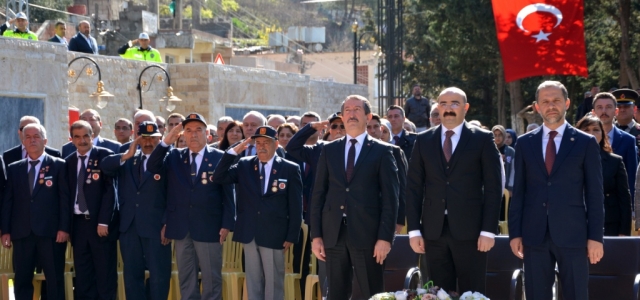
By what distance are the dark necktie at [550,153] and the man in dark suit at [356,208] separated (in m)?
1.12

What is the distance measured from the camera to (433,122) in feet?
38.5

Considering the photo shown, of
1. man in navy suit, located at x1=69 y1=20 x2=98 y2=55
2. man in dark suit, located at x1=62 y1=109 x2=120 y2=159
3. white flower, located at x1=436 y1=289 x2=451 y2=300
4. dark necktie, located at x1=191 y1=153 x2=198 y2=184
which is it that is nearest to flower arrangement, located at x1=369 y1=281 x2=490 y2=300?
white flower, located at x1=436 y1=289 x2=451 y2=300

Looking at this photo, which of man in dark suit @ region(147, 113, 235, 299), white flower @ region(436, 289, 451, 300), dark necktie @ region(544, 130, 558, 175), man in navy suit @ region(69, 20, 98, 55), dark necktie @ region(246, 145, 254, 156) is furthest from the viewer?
man in navy suit @ region(69, 20, 98, 55)

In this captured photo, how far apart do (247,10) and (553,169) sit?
78.1m

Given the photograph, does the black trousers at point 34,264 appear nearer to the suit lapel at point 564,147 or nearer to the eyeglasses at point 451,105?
the eyeglasses at point 451,105

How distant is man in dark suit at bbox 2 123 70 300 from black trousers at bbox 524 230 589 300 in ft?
15.3

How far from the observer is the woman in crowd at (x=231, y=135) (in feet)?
33.3

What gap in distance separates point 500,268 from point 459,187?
34.8 inches

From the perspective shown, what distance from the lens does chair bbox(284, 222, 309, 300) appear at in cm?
892

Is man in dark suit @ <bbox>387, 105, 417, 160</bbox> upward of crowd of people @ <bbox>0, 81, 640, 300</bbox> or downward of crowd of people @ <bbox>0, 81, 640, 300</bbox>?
upward

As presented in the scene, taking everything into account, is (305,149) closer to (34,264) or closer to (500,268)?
(500,268)

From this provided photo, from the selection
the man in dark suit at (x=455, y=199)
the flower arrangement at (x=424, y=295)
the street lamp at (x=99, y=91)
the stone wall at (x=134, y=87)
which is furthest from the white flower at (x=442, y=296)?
the street lamp at (x=99, y=91)

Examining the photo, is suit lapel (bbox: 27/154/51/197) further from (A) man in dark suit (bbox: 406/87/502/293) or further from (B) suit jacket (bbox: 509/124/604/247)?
(B) suit jacket (bbox: 509/124/604/247)

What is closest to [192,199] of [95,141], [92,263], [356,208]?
[92,263]
